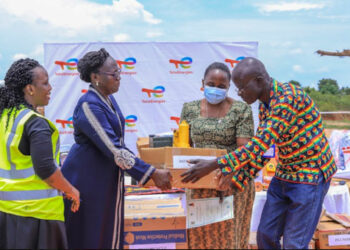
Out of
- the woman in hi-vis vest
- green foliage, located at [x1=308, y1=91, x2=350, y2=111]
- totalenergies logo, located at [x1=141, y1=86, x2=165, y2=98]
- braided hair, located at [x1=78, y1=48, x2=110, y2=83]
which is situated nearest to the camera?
the woman in hi-vis vest

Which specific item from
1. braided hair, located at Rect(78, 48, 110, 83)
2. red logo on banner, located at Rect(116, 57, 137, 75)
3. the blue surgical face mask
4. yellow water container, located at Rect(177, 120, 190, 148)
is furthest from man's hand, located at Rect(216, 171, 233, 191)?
red logo on banner, located at Rect(116, 57, 137, 75)

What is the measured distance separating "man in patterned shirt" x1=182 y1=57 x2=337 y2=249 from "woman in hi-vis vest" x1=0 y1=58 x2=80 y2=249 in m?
0.89

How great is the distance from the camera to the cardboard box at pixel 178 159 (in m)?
2.91

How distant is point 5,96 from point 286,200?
2.06m

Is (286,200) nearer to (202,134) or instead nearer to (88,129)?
(202,134)

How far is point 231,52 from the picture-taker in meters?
6.60

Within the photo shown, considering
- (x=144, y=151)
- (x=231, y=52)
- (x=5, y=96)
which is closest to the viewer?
(x=5, y=96)

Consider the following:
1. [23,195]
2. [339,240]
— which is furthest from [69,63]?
[339,240]

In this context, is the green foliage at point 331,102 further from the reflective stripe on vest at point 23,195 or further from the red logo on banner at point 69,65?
the reflective stripe on vest at point 23,195

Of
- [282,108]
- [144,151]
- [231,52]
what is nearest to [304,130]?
[282,108]

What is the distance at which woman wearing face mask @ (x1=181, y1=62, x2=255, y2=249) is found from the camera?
3172 mm

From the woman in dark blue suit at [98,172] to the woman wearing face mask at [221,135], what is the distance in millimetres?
548

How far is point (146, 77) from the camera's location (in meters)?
6.68

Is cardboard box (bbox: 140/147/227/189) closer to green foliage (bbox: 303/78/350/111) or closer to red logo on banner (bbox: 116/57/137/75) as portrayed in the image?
red logo on banner (bbox: 116/57/137/75)
